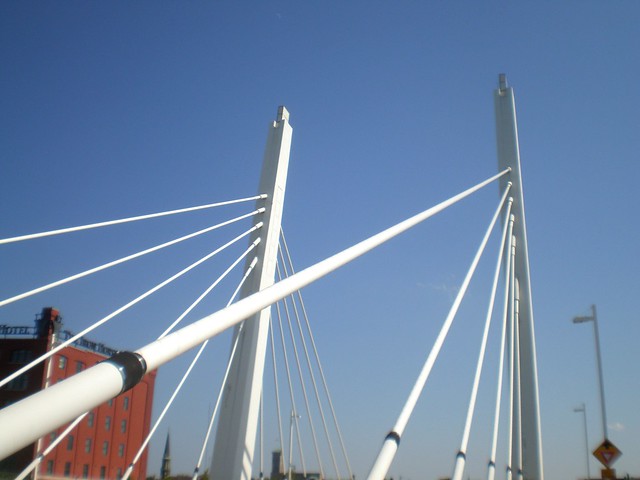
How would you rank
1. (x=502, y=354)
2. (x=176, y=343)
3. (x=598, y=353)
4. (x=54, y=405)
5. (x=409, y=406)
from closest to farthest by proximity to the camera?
(x=54, y=405) < (x=176, y=343) < (x=409, y=406) < (x=502, y=354) < (x=598, y=353)

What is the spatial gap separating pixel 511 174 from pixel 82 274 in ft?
20.5

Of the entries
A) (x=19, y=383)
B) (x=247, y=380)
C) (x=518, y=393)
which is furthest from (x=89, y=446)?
(x=518, y=393)

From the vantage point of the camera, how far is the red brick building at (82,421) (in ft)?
139

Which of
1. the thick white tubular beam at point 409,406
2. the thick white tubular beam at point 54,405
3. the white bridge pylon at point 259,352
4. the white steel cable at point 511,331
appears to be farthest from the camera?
the white steel cable at point 511,331

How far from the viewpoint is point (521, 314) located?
921cm

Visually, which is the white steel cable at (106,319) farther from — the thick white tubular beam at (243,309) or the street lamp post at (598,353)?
the street lamp post at (598,353)

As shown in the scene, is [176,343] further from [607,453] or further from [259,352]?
[607,453]

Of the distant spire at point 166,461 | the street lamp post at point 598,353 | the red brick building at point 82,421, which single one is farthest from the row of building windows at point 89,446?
the street lamp post at point 598,353

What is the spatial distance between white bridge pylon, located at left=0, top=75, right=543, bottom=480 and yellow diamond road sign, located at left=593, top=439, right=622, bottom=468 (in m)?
4.95

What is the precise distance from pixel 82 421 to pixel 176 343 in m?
44.1

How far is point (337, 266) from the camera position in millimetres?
4973

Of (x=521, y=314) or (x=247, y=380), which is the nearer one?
(x=247, y=380)

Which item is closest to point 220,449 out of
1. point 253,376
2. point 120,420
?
point 253,376

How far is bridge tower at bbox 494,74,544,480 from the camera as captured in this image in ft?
27.0
